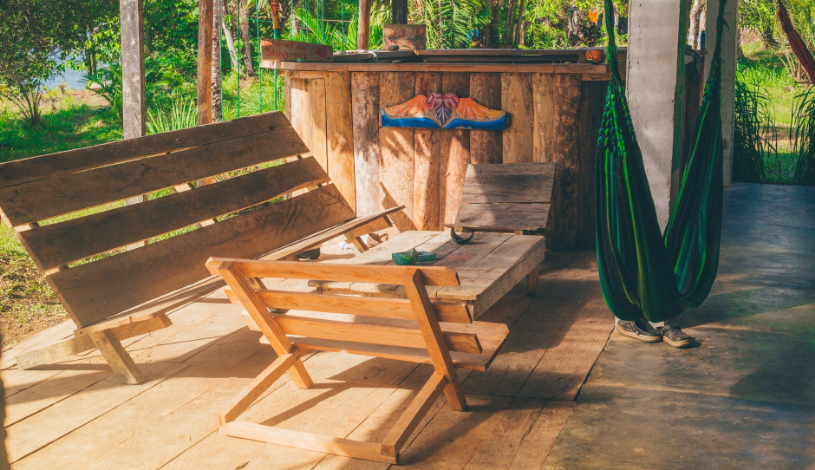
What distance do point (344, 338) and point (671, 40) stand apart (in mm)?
2020

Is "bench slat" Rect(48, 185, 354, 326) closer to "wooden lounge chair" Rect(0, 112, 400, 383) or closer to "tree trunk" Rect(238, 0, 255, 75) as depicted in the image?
"wooden lounge chair" Rect(0, 112, 400, 383)

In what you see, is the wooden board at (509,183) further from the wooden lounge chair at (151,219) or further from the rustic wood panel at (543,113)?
the wooden lounge chair at (151,219)

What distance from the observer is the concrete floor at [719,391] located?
261 cm

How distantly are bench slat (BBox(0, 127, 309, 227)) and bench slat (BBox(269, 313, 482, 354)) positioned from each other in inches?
50.1

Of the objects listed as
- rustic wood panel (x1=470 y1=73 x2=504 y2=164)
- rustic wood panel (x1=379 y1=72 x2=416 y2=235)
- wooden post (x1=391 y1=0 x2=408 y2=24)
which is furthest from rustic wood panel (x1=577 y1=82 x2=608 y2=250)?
wooden post (x1=391 y1=0 x2=408 y2=24)

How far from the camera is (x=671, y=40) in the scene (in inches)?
136

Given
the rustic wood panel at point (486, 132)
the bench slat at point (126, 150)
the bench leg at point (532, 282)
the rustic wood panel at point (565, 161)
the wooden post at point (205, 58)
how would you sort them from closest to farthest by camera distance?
the bench slat at point (126, 150) → the bench leg at point (532, 282) → the rustic wood panel at point (565, 161) → the rustic wood panel at point (486, 132) → the wooden post at point (205, 58)

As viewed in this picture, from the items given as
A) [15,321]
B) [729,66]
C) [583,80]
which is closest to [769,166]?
[729,66]

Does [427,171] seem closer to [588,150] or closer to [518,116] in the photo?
[518,116]

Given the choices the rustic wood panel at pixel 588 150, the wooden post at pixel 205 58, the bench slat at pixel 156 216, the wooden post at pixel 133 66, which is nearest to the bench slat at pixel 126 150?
the bench slat at pixel 156 216

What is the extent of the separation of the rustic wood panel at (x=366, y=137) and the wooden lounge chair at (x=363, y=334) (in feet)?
8.57

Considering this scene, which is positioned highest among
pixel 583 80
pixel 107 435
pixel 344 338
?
pixel 583 80

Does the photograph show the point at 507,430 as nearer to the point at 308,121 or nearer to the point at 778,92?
the point at 308,121

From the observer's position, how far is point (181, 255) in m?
3.88
